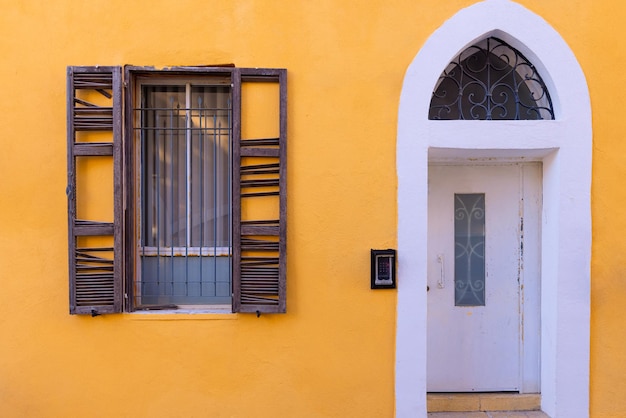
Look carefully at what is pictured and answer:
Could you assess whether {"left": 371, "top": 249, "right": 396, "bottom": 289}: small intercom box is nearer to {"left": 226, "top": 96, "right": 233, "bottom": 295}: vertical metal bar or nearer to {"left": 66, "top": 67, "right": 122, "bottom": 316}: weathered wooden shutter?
{"left": 226, "top": 96, "right": 233, "bottom": 295}: vertical metal bar

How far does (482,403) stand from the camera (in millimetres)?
3746

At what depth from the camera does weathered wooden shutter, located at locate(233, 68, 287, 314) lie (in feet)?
11.1

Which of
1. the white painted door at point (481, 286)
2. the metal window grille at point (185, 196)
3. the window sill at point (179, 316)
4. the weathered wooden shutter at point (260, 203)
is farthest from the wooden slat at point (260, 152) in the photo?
the white painted door at point (481, 286)

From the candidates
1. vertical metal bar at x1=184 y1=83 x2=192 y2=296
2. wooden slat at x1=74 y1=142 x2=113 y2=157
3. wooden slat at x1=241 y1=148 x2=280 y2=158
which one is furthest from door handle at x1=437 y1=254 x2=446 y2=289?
wooden slat at x1=74 y1=142 x2=113 y2=157

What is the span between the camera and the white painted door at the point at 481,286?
12.6 ft

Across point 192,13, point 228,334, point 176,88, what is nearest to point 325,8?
point 192,13

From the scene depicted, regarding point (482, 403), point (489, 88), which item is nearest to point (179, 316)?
point (482, 403)

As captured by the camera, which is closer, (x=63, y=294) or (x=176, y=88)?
(x=63, y=294)

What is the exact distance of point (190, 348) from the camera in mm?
3426

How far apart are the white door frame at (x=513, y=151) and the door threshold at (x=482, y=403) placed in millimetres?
250

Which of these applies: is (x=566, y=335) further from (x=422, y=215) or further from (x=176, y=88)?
(x=176, y=88)

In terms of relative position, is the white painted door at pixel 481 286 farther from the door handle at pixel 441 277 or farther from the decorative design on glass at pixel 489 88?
the decorative design on glass at pixel 489 88

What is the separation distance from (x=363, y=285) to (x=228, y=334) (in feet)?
3.76

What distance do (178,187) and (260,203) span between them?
77cm
